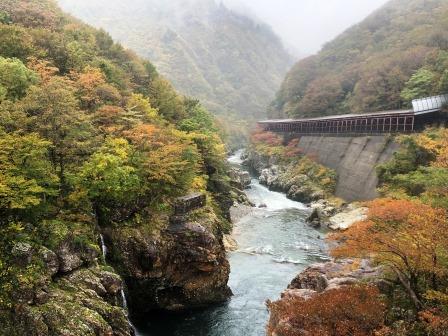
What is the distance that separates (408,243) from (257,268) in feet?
58.0

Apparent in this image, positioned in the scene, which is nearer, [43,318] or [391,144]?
[43,318]

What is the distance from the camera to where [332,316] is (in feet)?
51.5

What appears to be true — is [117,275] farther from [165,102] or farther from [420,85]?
[420,85]

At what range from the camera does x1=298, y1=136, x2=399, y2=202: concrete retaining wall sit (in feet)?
169

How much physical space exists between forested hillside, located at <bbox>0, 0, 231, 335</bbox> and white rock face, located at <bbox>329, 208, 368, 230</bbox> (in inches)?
717

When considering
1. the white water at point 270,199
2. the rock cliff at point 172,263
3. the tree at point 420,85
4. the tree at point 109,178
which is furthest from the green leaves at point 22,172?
the tree at point 420,85

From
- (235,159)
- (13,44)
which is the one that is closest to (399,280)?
(13,44)

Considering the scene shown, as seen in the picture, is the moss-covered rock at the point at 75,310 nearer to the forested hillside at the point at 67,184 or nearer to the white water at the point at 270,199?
the forested hillside at the point at 67,184

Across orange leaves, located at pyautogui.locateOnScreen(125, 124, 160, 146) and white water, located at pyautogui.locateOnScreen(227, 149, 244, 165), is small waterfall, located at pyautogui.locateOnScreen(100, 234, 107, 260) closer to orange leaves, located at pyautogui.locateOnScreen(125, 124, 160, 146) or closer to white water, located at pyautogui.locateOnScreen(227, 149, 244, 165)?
orange leaves, located at pyautogui.locateOnScreen(125, 124, 160, 146)

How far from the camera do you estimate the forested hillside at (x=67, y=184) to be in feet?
53.2

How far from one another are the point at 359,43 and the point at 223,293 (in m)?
99.3

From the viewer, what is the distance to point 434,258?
16.9 meters

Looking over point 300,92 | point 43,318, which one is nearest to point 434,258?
point 43,318

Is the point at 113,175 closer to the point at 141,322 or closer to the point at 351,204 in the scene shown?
the point at 141,322
